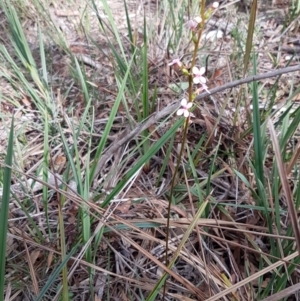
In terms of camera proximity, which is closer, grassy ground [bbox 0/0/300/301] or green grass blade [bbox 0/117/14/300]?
green grass blade [bbox 0/117/14/300]

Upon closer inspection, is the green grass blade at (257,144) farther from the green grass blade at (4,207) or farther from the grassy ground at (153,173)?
the green grass blade at (4,207)

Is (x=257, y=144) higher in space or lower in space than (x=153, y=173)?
higher

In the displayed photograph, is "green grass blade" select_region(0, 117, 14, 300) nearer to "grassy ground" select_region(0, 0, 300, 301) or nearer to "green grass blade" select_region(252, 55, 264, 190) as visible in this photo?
"grassy ground" select_region(0, 0, 300, 301)

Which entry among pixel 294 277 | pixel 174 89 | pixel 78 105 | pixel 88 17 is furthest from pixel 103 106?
pixel 294 277

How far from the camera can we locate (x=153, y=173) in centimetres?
117

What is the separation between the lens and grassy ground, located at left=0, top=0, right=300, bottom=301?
83cm

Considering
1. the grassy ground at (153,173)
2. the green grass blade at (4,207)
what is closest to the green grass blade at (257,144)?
the grassy ground at (153,173)

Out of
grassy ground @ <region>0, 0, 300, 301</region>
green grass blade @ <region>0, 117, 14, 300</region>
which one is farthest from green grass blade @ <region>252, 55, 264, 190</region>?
green grass blade @ <region>0, 117, 14, 300</region>

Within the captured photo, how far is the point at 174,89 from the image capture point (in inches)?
52.9

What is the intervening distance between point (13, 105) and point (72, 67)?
24 cm

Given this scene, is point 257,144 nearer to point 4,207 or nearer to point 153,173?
point 153,173

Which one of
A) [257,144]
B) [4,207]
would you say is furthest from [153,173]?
[4,207]

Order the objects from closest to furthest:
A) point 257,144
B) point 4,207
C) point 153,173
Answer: point 4,207 → point 257,144 → point 153,173

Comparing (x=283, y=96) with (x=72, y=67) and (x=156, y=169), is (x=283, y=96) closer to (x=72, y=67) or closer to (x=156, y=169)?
(x=156, y=169)
